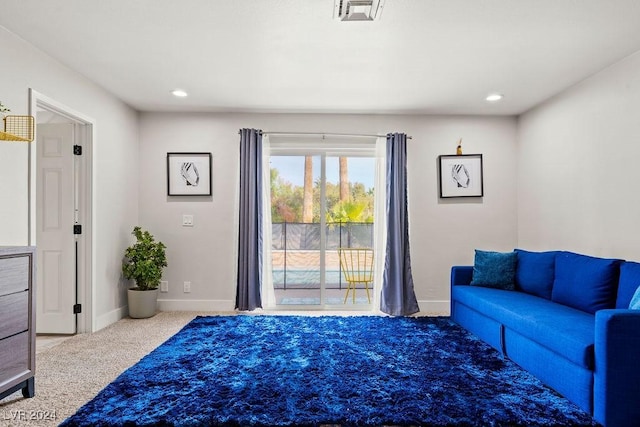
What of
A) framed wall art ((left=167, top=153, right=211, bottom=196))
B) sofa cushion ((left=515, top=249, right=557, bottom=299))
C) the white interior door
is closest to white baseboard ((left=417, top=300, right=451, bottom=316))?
sofa cushion ((left=515, top=249, right=557, bottom=299))

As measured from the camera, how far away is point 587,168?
3.75m

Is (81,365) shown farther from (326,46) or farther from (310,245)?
(326,46)

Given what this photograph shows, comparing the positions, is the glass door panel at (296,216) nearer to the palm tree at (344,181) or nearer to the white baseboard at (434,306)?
the palm tree at (344,181)

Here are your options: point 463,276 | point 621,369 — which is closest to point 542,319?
point 621,369

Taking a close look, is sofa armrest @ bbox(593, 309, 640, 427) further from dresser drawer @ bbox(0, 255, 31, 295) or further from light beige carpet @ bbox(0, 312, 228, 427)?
dresser drawer @ bbox(0, 255, 31, 295)

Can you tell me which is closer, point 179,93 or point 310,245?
point 179,93

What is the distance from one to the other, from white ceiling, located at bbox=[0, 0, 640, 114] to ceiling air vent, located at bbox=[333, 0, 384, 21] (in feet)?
0.22

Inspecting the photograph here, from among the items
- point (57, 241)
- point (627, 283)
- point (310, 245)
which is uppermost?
point (57, 241)

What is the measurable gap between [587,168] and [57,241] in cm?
531

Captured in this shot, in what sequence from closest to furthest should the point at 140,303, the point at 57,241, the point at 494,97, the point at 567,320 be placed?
the point at 567,320, the point at 57,241, the point at 494,97, the point at 140,303

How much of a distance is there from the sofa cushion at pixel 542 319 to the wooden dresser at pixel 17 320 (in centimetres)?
336

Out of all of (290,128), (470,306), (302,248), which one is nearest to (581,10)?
(470,306)

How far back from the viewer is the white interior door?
3.92m

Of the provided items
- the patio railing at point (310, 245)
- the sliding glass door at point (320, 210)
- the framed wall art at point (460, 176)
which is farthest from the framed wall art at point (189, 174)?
the framed wall art at point (460, 176)
